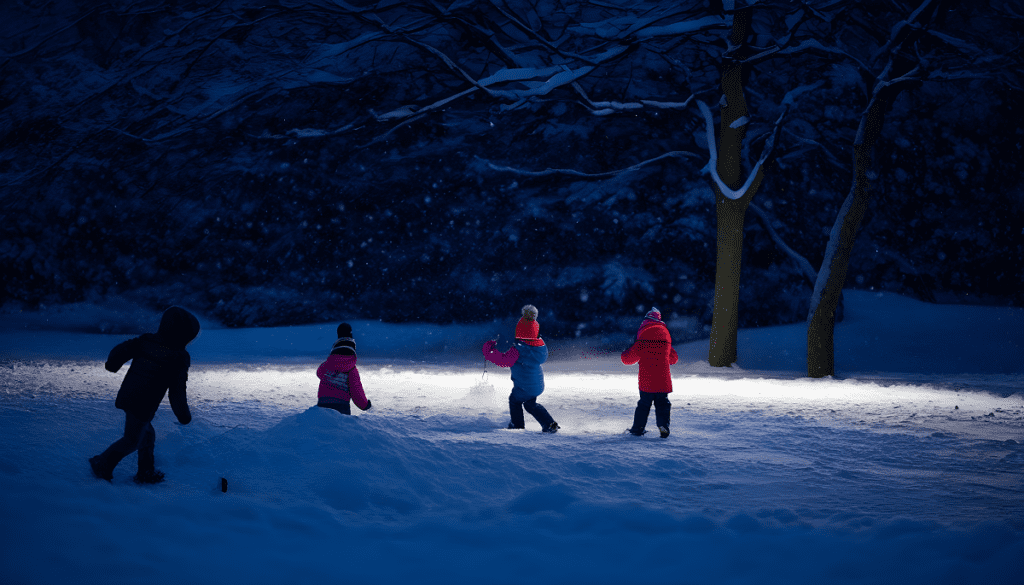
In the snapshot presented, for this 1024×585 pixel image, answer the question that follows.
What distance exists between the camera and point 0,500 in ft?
12.2

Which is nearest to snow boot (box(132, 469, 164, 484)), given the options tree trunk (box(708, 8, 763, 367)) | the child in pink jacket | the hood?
the hood

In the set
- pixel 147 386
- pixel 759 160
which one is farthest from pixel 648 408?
pixel 759 160

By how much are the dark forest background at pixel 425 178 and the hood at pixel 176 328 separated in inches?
333

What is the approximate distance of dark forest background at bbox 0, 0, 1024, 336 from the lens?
1316 cm

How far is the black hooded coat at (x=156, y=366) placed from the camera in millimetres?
4473

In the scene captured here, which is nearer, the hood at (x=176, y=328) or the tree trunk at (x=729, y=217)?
the hood at (x=176, y=328)

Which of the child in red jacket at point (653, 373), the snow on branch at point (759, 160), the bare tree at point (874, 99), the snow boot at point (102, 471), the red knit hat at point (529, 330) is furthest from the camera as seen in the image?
the snow on branch at point (759, 160)

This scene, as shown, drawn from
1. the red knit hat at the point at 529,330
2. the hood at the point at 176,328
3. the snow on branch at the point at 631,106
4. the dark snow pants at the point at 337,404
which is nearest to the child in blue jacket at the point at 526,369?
the red knit hat at the point at 529,330

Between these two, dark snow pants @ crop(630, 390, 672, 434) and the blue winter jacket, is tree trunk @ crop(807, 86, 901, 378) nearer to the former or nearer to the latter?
dark snow pants @ crop(630, 390, 672, 434)

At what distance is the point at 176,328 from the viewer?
467cm

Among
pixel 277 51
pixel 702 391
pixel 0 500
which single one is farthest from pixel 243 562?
pixel 277 51

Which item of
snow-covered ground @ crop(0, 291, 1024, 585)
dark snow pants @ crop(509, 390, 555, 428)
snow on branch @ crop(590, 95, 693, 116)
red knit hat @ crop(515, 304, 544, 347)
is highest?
snow on branch @ crop(590, 95, 693, 116)

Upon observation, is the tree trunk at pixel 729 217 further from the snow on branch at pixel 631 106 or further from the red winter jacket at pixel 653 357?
the red winter jacket at pixel 653 357

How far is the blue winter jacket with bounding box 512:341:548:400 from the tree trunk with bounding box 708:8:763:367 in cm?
704
